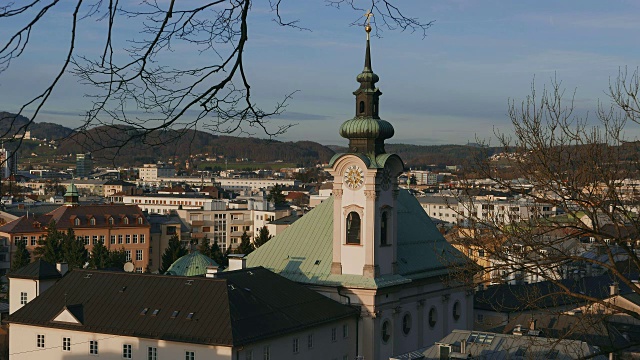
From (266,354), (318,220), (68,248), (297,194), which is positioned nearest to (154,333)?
(266,354)

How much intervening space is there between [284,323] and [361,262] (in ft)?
29.0

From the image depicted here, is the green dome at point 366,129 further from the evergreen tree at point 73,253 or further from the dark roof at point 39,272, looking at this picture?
the evergreen tree at point 73,253

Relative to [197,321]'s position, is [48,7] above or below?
above

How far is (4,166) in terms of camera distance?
26.9ft

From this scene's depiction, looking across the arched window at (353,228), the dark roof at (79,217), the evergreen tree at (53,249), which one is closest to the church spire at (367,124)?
the arched window at (353,228)

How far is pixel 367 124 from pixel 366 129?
289mm

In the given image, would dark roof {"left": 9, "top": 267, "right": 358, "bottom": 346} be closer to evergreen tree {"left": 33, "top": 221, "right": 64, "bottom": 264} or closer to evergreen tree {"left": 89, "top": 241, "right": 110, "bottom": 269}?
evergreen tree {"left": 89, "top": 241, "right": 110, "bottom": 269}

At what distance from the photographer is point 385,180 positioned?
167 ft

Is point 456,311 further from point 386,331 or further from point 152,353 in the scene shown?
point 152,353

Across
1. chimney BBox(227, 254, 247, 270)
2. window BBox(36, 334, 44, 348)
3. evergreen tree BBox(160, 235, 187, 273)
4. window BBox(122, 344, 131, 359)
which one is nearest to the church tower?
chimney BBox(227, 254, 247, 270)

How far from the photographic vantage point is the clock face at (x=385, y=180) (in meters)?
50.7

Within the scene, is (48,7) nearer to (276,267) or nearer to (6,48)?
(6,48)

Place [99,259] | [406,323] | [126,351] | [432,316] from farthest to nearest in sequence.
A: [99,259]
[432,316]
[406,323]
[126,351]

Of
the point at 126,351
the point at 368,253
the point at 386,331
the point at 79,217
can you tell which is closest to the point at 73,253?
the point at 79,217
